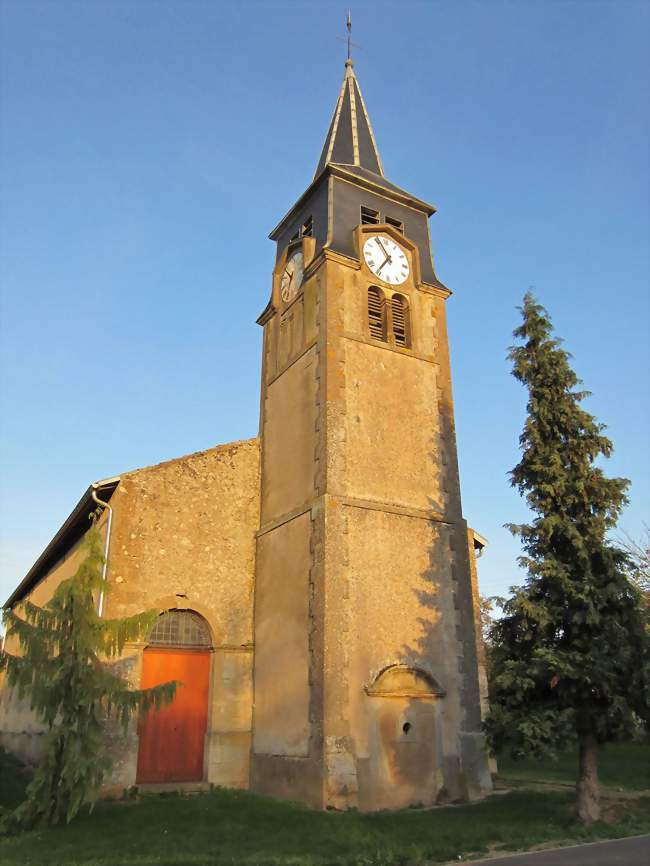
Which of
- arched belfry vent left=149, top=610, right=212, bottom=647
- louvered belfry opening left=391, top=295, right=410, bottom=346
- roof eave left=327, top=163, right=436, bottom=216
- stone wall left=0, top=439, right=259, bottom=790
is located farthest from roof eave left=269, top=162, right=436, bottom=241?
arched belfry vent left=149, top=610, right=212, bottom=647

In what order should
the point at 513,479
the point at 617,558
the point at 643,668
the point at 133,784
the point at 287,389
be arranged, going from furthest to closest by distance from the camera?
the point at 287,389
the point at 133,784
the point at 513,479
the point at 617,558
the point at 643,668

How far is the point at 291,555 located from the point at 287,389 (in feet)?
14.7

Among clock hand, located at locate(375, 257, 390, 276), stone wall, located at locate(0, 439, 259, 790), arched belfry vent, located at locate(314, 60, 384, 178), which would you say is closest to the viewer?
stone wall, located at locate(0, 439, 259, 790)

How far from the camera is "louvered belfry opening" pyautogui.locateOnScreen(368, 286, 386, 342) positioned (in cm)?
1764

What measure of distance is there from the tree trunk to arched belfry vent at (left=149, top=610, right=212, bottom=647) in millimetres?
8231

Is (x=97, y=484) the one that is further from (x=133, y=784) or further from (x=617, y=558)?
(x=617, y=558)

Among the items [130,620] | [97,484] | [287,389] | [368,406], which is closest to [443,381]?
[368,406]

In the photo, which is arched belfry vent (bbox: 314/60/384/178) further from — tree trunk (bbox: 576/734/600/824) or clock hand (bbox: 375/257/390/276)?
tree trunk (bbox: 576/734/600/824)

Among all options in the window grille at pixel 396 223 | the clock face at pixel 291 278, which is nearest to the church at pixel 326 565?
the clock face at pixel 291 278

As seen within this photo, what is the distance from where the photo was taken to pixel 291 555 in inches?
615

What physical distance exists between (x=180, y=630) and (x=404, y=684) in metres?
5.12

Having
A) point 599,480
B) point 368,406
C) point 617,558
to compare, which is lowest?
point 617,558

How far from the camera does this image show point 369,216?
1927 centimetres

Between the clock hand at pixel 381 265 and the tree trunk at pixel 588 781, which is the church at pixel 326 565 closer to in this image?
the clock hand at pixel 381 265
